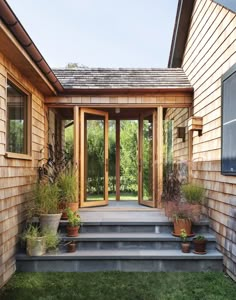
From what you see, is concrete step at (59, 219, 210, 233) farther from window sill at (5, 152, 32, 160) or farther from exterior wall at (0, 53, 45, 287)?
window sill at (5, 152, 32, 160)

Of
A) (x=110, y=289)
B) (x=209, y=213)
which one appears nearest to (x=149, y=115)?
(x=209, y=213)

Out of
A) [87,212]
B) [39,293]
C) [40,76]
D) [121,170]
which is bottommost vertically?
[39,293]

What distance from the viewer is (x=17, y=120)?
4.59m

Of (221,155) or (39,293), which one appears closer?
(39,293)

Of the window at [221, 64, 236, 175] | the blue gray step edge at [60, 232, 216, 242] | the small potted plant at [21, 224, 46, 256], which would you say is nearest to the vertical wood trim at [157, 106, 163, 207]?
the blue gray step edge at [60, 232, 216, 242]

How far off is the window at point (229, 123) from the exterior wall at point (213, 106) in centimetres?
13

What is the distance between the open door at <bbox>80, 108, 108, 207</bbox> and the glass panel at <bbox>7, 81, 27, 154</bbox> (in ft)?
5.36

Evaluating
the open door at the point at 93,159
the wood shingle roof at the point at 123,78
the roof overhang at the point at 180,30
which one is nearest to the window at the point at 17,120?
the wood shingle roof at the point at 123,78

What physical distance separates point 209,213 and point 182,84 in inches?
106

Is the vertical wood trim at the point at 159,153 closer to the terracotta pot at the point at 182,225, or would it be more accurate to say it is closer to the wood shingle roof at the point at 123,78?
the wood shingle roof at the point at 123,78

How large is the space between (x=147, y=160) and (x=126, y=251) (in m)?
2.77

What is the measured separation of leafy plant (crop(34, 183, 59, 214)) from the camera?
15.3 feet

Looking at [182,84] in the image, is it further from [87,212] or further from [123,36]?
[123,36]

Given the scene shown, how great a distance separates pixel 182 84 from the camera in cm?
634
